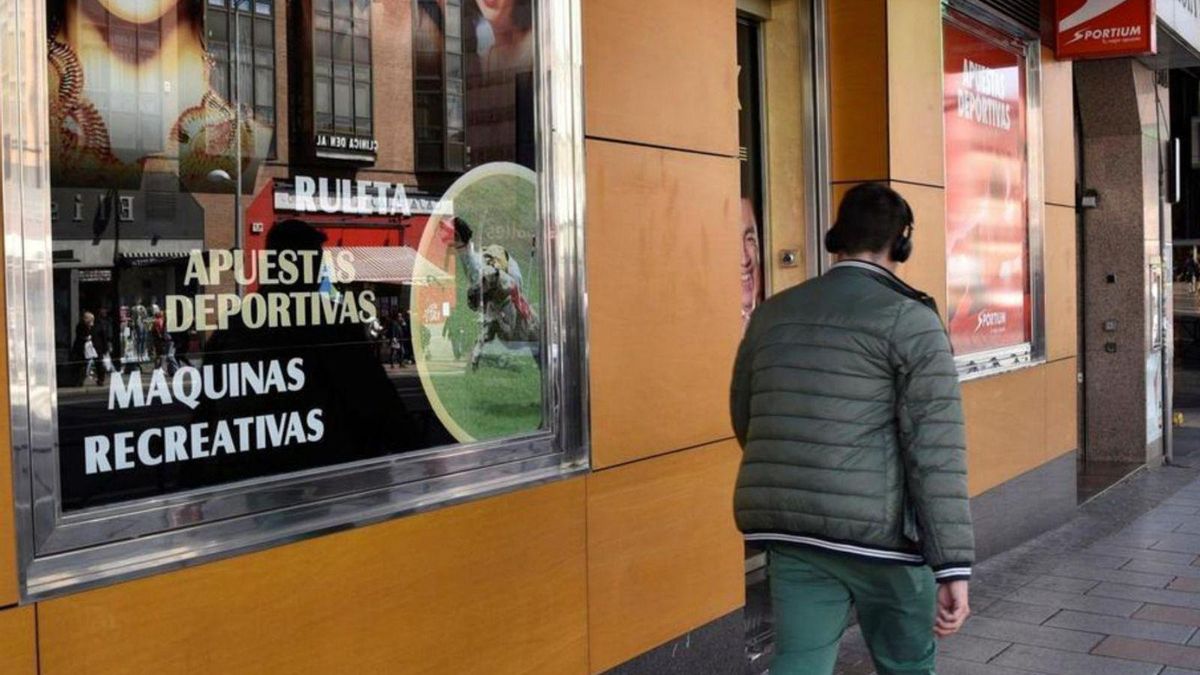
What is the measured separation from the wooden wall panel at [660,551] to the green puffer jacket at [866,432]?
1.23m

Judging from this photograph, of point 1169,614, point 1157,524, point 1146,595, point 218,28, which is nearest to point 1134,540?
point 1157,524

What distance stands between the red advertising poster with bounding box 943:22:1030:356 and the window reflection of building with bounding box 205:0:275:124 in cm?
523

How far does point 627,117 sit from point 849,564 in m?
2.03

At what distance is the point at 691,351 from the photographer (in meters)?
5.14

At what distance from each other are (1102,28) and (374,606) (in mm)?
7828

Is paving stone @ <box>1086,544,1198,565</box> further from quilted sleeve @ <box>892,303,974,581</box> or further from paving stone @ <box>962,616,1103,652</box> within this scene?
quilted sleeve @ <box>892,303,974,581</box>

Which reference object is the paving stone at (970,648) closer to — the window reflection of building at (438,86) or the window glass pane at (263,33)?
the window reflection of building at (438,86)

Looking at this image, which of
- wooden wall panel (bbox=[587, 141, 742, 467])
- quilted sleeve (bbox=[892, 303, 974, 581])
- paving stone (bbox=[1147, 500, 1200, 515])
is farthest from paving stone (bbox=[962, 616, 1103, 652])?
paving stone (bbox=[1147, 500, 1200, 515])

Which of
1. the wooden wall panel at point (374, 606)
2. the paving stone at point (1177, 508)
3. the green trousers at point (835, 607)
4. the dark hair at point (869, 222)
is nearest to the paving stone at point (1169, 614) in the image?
the paving stone at point (1177, 508)

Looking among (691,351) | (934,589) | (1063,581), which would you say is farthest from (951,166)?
(934,589)

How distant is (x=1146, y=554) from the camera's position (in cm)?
842

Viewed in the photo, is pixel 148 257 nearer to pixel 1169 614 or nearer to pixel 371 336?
pixel 371 336

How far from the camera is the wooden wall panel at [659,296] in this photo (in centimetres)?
464

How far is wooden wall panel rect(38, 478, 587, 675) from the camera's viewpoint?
301cm
